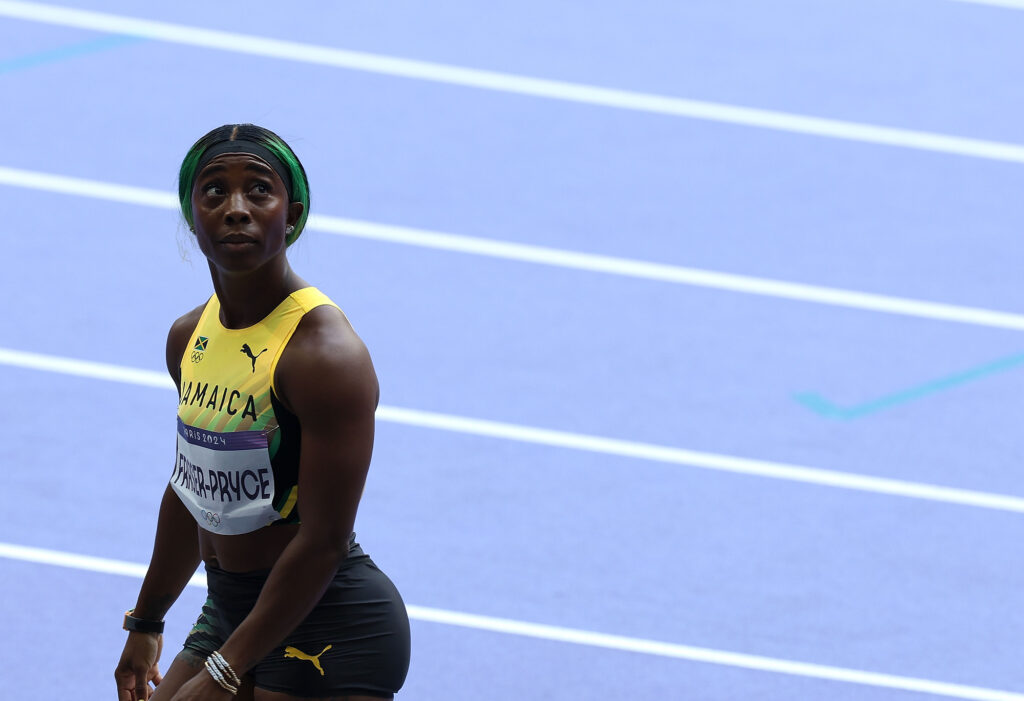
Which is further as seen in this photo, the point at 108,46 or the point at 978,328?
the point at 108,46

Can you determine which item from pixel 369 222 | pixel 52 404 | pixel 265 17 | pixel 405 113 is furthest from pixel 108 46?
pixel 52 404

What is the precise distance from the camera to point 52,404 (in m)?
6.36

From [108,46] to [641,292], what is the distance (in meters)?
3.49

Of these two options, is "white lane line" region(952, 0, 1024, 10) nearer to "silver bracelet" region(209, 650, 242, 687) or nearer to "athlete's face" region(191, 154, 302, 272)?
"athlete's face" region(191, 154, 302, 272)

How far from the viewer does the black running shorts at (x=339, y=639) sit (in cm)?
315

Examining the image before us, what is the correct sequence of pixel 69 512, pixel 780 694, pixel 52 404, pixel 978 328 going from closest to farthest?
pixel 780 694 → pixel 69 512 → pixel 52 404 → pixel 978 328

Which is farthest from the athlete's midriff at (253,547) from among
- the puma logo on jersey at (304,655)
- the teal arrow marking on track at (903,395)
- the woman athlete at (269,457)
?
the teal arrow marking on track at (903,395)

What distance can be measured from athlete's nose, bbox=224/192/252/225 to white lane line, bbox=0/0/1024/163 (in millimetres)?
6006

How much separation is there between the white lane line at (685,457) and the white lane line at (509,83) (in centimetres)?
291

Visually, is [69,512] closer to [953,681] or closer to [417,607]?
[417,607]

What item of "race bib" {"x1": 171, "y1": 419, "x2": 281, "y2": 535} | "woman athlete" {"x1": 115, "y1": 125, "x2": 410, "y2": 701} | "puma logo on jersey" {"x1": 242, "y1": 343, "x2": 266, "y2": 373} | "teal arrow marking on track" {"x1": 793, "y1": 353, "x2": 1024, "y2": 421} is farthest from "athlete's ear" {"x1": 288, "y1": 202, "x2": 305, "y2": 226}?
"teal arrow marking on track" {"x1": 793, "y1": 353, "x2": 1024, "y2": 421}

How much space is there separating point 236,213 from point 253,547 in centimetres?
61

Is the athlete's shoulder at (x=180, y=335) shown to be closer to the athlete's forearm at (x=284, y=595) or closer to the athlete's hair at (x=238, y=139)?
the athlete's hair at (x=238, y=139)

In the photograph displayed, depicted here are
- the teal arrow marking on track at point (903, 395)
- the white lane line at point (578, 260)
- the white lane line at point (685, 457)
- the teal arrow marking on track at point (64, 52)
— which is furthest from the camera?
the teal arrow marking on track at point (64, 52)
